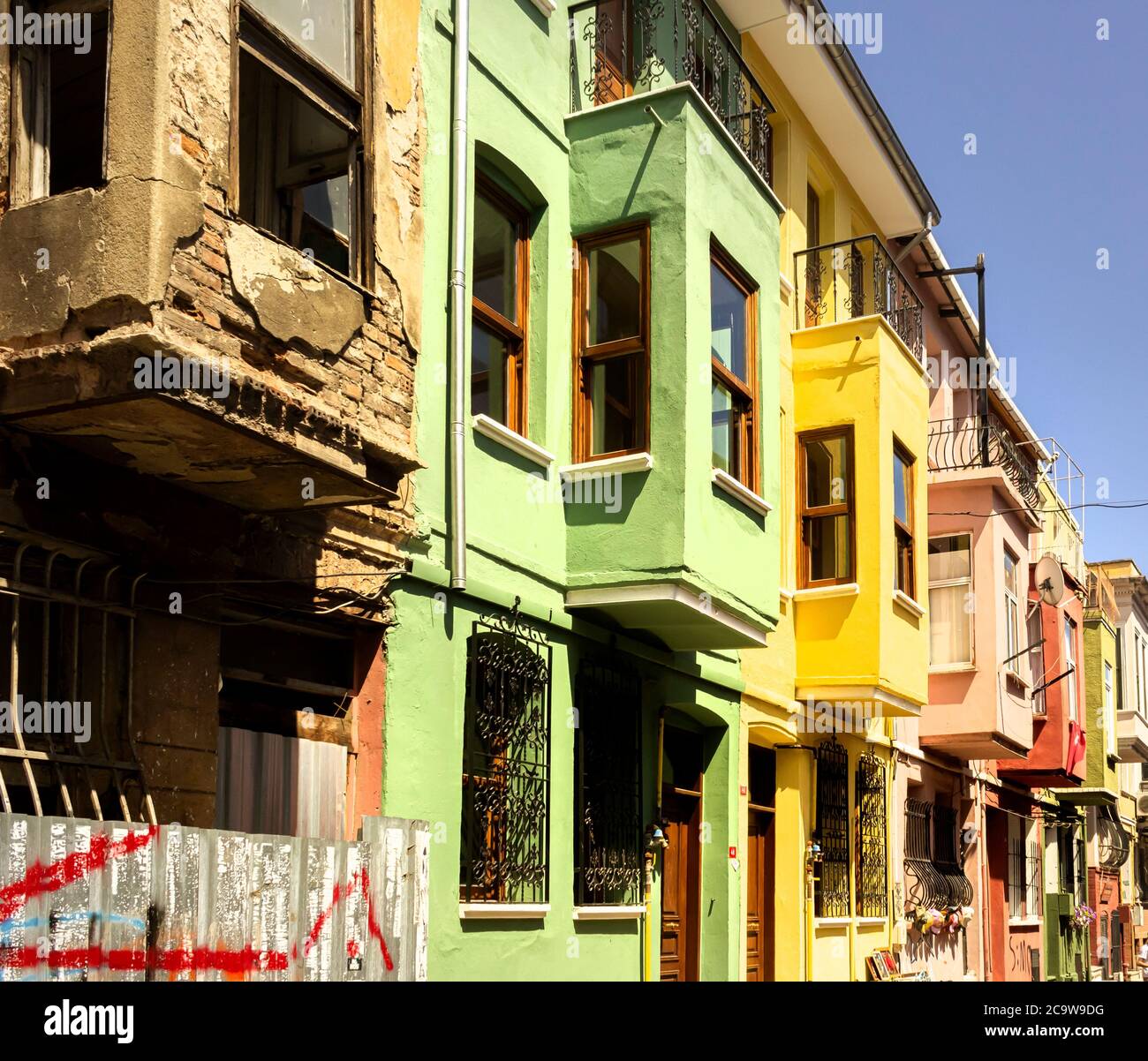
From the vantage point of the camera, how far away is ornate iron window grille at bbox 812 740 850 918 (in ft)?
54.9

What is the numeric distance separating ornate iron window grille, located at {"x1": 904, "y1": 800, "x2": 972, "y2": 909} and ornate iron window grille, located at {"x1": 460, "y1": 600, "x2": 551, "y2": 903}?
416 inches

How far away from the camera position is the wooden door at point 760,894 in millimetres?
15805

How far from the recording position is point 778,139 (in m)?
17.3

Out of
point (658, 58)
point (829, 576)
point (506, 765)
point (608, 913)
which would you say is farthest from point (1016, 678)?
point (506, 765)

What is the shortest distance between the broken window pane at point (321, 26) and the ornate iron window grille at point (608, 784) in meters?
5.09

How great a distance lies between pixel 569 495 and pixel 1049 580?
1553 cm

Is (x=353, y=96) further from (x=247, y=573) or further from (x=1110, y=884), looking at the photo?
(x=1110, y=884)

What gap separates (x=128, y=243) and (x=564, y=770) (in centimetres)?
578

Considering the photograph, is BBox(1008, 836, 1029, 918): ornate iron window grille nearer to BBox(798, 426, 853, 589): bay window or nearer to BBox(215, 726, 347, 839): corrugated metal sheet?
BBox(798, 426, 853, 589): bay window

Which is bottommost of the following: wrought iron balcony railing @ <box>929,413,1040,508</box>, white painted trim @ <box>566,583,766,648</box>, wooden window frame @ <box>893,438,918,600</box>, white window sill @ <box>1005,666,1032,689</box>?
white painted trim @ <box>566,583,766,648</box>

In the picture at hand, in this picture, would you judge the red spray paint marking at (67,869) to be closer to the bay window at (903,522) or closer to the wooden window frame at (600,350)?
the wooden window frame at (600,350)

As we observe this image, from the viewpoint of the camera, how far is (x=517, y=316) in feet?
37.6

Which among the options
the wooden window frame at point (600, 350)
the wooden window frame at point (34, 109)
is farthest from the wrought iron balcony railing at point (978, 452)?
the wooden window frame at point (34, 109)

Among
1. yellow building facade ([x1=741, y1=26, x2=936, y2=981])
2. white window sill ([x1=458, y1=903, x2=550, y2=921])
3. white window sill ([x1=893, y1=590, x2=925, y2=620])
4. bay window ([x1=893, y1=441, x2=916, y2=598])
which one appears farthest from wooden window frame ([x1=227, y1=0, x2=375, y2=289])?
bay window ([x1=893, y1=441, x2=916, y2=598])
